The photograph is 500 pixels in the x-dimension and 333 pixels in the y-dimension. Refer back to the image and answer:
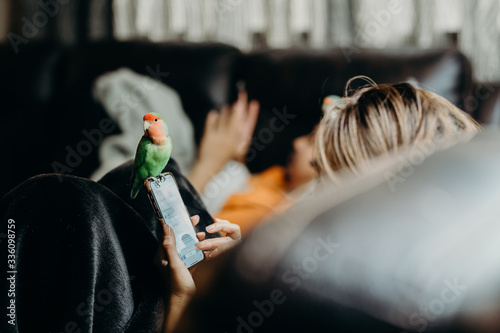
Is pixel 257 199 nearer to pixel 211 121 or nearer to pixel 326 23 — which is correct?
pixel 211 121

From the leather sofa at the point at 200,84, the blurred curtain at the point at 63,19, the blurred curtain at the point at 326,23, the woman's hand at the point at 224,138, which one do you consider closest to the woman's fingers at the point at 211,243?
the woman's hand at the point at 224,138

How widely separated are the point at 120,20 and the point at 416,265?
1681mm

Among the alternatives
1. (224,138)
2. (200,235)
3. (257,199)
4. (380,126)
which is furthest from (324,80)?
(200,235)

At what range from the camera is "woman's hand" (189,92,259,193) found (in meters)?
0.90

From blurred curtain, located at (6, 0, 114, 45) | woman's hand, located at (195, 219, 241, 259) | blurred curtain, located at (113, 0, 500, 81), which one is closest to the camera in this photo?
woman's hand, located at (195, 219, 241, 259)

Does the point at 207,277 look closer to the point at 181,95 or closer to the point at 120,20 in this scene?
the point at 181,95

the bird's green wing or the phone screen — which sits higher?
the bird's green wing

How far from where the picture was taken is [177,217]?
498 mm

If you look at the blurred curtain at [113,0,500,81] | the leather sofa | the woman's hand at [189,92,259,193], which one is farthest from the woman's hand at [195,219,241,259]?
the blurred curtain at [113,0,500,81]

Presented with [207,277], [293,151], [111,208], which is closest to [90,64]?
[293,151]

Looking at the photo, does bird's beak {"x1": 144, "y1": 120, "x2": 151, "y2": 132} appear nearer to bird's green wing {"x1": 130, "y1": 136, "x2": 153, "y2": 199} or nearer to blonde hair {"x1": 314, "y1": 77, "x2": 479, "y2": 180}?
bird's green wing {"x1": 130, "y1": 136, "x2": 153, "y2": 199}

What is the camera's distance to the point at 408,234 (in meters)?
0.30

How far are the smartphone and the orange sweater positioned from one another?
0.08 m

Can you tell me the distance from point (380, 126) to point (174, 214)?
0.26 metres
